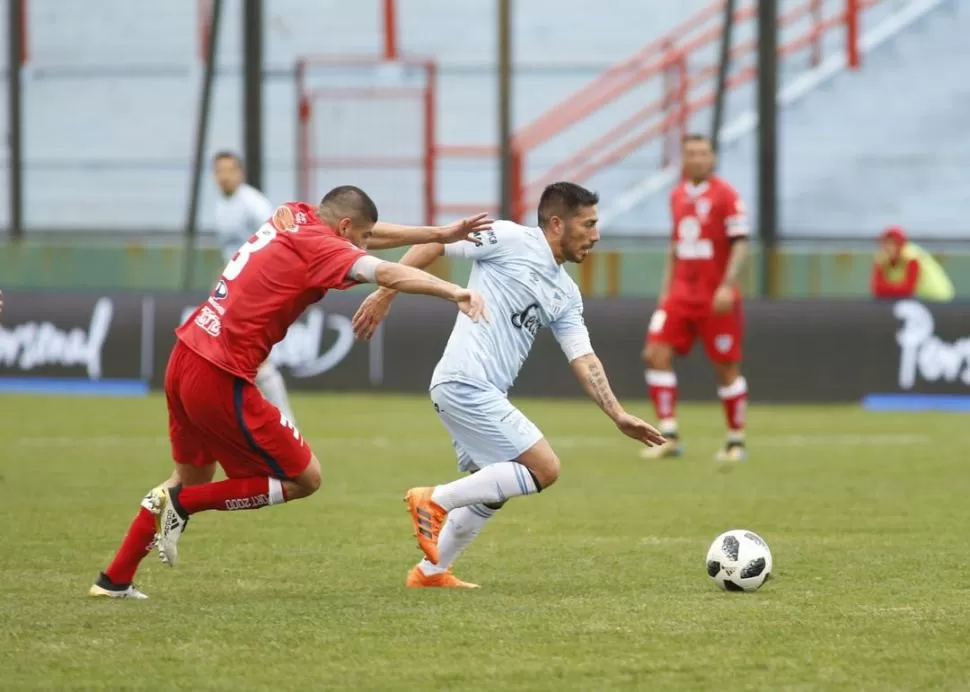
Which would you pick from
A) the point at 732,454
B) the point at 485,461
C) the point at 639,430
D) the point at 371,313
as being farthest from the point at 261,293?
the point at 732,454

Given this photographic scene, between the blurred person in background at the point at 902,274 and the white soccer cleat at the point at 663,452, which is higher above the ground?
the blurred person in background at the point at 902,274

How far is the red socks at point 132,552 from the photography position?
23.7 ft

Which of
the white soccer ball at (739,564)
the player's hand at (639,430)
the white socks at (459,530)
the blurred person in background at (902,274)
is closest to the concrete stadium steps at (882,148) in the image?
the blurred person in background at (902,274)

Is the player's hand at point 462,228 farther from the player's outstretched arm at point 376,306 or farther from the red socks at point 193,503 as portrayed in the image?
the red socks at point 193,503

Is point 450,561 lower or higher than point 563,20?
lower

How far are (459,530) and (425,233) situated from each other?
1.25m

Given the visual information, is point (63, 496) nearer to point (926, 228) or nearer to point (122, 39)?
point (926, 228)

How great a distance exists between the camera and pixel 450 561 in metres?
7.70

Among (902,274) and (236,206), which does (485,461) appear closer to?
(236,206)

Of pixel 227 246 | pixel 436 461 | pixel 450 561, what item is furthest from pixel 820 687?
pixel 227 246

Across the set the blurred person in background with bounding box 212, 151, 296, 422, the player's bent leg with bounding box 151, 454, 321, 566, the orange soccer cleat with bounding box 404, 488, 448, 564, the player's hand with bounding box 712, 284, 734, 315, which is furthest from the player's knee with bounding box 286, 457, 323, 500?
the blurred person in background with bounding box 212, 151, 296, 422

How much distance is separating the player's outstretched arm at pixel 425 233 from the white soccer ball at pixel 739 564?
5.38ft

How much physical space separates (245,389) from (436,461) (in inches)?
227

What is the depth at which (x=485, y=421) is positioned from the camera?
757cm
